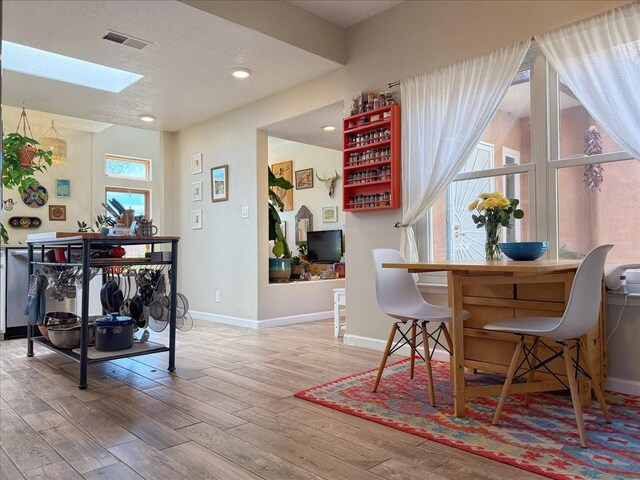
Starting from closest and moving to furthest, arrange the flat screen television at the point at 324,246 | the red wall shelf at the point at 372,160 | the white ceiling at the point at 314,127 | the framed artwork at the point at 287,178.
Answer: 1. the red wall shelf at the point at 372,160
2. the white ceiling at the point at 314,127
3. the flat screen television at the point at 324,246
4. the framed artwork at the point at 287,178

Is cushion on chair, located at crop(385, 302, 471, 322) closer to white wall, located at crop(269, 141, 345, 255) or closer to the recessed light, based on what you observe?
the recessed light

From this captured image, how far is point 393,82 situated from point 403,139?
0.49 meters

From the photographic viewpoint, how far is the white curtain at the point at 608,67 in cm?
A: 258

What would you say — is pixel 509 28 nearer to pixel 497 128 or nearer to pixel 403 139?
pixel 497 128

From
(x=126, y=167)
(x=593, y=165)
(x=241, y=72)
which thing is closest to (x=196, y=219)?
(x=241, y=72)

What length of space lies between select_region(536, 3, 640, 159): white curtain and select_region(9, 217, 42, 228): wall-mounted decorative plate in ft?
Result: 24.2

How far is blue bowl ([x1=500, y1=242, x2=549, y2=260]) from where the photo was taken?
267cm

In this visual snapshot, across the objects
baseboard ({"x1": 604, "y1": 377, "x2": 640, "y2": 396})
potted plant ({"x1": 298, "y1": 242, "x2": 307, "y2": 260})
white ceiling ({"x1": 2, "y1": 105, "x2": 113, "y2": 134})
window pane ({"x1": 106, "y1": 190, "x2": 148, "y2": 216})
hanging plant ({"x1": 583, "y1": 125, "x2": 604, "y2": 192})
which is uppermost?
white ceiling ({"x1": 2, "y1": 105, "x2": 113, "y2": 134})

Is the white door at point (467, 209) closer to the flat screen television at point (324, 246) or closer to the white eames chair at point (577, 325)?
the white eames chair at point (577, 325)

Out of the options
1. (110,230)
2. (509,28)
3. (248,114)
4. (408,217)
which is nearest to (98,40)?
(110,230)

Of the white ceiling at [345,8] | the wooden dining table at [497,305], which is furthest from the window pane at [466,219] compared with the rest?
the white ceiling at [345,8]

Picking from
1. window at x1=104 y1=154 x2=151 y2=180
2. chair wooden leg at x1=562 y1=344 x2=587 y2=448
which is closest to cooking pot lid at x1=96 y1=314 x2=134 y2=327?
chair wooden leg at x1=562 y1=344 x2=587 y2=448

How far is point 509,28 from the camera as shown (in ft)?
10.2

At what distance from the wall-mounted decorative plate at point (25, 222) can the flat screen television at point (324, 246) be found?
418 cm
